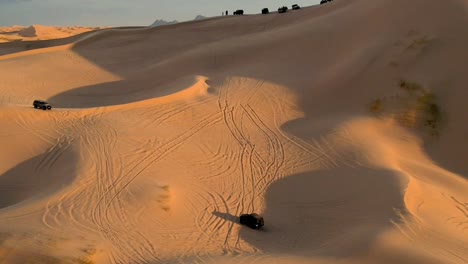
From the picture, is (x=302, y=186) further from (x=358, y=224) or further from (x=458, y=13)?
(x=458, y=13)

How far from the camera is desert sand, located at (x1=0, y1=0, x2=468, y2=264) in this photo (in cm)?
1323

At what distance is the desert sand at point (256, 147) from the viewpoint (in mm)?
13227

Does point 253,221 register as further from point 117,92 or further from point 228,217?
point 117,92

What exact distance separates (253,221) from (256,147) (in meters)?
6.14

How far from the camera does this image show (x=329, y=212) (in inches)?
627

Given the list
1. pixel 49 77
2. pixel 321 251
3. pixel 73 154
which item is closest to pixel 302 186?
pixel 321 251

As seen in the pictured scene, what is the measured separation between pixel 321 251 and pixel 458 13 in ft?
65.4

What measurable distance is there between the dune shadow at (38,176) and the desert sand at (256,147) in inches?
2.4

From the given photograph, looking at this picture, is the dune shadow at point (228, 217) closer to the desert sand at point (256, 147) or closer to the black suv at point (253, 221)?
the desert sand at point (256, 147)

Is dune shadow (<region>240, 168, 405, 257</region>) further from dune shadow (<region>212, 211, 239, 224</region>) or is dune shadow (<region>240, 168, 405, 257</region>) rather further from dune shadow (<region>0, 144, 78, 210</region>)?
dune shadow (<region>0, 144, 78, 210</region>)

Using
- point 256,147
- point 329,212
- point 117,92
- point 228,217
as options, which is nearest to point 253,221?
point 228,217

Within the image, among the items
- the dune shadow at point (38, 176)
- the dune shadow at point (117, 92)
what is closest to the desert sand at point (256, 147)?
the dune shadow at point (38, 176)

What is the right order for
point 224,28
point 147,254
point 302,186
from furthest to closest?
1. point 224,28
2. point 302,186
3. point 147,254

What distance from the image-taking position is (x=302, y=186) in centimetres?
1780
